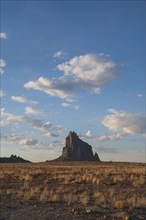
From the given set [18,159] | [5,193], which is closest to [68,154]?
[18,159]

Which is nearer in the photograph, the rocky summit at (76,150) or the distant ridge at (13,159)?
the distant ridge at (13,159)

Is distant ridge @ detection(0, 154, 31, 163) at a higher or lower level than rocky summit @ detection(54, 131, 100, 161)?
lower

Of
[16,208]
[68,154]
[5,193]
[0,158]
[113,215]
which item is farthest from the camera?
[68,154]

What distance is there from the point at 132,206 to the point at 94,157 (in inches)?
6606

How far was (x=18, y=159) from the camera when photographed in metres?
172

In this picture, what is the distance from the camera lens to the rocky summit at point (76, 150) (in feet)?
583

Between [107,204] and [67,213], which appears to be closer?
[67,213]

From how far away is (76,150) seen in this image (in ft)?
591

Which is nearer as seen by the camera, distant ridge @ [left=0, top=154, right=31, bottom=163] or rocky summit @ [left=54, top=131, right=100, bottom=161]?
distant ridge @ [left=0, top=154, right=31, bottom=163]

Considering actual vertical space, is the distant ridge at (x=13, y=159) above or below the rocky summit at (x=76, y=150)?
below

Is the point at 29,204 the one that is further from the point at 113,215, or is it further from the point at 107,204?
the point at 113,215

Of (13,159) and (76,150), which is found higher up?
(76,150)

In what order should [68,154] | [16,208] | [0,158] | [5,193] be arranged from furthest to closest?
[68,154], [0,158], [5,193], [16,208]

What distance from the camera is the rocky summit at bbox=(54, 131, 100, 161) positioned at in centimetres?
17762
